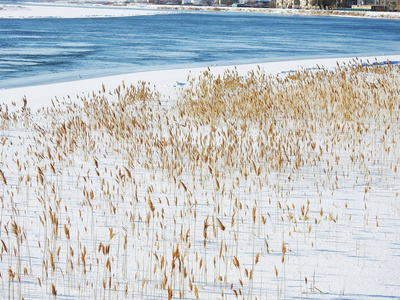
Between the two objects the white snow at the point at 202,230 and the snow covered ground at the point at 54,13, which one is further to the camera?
the snow covered ground at the point at 54,13

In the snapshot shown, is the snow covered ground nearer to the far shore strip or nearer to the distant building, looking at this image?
the distant building

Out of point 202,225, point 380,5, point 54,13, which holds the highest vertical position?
point 380,5

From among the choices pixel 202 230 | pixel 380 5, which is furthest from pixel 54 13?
pixel 202 230

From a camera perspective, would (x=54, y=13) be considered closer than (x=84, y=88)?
No

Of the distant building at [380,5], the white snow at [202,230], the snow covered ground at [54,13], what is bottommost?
the white snow at [202,230]

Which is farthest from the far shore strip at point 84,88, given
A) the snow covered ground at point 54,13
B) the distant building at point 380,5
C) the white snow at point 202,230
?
the distant building at point 380,5

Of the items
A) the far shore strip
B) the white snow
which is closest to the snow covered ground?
the far shore strip

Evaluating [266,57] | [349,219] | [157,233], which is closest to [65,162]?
[157,233]

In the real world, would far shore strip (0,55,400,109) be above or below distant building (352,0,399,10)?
below

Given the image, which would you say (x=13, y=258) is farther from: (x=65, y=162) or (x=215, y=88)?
(x=215, y=88)

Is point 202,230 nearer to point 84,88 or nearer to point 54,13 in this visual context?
point 84,88

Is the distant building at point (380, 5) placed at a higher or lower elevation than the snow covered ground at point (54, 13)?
higher

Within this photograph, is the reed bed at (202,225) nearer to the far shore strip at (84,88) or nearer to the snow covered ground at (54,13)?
the far shore strip at (84,88)

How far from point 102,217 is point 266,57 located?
2087 centimetres
